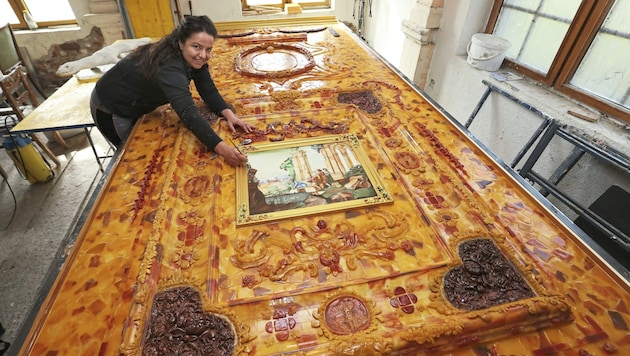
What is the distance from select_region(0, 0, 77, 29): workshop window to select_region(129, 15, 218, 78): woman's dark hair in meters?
5.26

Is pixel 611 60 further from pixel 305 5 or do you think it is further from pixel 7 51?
pixel 7 51

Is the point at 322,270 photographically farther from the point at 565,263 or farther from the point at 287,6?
the point at 287,6

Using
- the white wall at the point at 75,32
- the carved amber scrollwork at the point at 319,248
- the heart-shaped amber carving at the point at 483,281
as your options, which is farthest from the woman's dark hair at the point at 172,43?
the white wall at the point at 75,32

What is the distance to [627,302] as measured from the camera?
45.2 inches

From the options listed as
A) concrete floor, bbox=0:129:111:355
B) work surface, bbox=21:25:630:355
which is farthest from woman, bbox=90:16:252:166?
concrete floor, bbox=0:129:111:355

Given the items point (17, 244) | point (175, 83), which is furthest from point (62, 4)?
point (175, 83)

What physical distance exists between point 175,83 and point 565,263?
2212 millimetres

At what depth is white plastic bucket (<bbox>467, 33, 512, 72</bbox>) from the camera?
10.6 ft

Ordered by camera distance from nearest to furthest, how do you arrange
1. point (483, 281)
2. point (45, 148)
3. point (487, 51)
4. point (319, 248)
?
point (483, 281)
point (319, 248)
point (487, 51)
point (45, 148)

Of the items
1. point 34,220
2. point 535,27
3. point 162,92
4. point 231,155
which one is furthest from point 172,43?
point 535,27

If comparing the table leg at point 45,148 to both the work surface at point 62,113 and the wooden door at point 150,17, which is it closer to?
the work surface at point 62,113

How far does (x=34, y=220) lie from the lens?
3.06 meters

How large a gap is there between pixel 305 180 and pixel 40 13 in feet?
22.4

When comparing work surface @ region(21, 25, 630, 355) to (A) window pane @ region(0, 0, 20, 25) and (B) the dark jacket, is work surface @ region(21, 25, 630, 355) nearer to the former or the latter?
(B) the dark jacket
